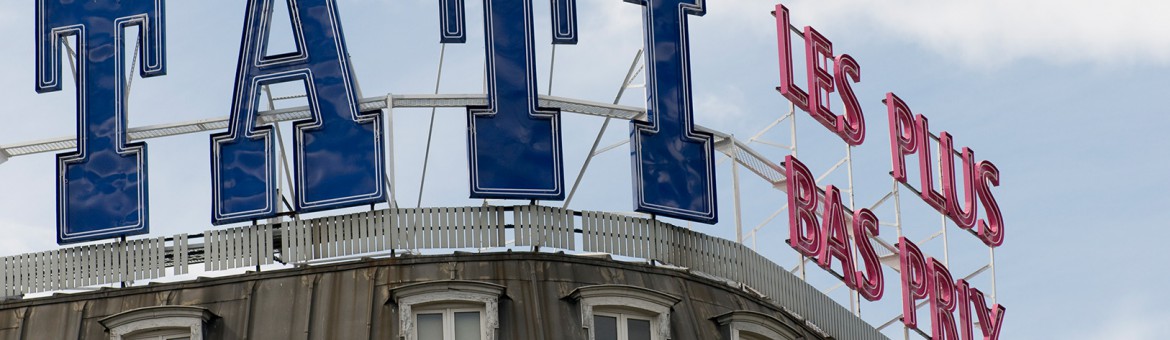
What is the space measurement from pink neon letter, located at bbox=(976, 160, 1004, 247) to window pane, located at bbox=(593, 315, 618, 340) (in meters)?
21.0

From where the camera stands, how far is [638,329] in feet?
224

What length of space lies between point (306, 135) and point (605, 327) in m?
9.11

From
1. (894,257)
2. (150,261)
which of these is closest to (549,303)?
(150,261)

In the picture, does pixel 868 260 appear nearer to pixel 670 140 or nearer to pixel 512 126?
pixel 670 140

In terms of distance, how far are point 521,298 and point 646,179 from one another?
5.16m

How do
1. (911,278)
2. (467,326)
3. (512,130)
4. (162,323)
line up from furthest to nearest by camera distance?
(911,278) < (512,130) < (162,323) < (467,326)

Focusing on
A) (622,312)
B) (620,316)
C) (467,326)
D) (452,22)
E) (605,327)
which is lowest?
(467,326)

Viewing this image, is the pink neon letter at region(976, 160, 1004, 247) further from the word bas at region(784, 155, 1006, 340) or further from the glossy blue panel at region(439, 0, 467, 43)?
the glossy blue panel at region(439, 0, 467, 43)

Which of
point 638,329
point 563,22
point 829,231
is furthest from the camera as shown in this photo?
point 829,231

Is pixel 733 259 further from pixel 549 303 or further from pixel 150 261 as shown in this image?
pixel 150 261

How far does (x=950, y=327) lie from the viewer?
267ft

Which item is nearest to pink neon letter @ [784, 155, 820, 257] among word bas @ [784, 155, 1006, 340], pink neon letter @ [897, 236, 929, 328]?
word bas @ [784, 155, 1006, 340]


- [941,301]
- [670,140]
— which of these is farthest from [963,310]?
[670,140]

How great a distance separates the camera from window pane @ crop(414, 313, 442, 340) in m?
66.9
